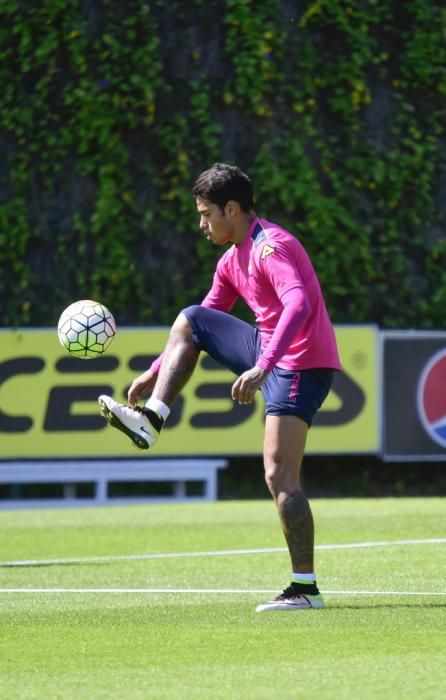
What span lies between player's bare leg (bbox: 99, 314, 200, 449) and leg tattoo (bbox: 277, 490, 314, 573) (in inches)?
29.2

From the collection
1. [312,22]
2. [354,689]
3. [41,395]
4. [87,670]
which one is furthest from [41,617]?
[312,22]

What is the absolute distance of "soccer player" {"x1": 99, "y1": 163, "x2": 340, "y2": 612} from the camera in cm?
817

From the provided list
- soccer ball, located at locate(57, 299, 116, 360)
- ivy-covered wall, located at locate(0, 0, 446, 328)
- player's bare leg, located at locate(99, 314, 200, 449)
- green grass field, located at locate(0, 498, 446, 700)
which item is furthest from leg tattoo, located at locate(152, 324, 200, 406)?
ivy-covered wall, located at locate(0, 0, 446, 328)

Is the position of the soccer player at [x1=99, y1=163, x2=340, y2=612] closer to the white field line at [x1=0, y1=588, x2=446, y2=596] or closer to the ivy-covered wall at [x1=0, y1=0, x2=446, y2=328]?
the white field line at [x1=0, y1=588, x2=446, y2=596]

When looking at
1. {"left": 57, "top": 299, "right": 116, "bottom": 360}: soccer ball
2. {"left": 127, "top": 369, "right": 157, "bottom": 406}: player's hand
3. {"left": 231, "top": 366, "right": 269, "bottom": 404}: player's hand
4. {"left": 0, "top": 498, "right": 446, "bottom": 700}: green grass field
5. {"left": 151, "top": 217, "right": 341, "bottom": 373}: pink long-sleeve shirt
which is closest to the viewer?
{"left": 0, "top": 498, "right": 446, "bottom": 700}: green grass field

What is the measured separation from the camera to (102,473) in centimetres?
1819

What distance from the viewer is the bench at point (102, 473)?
18.0 m

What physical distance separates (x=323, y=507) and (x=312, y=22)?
6326 mm

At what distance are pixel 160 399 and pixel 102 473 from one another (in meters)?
10.0

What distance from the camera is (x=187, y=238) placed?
19391mm

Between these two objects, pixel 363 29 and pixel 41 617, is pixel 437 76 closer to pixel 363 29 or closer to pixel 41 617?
pixel 363 29

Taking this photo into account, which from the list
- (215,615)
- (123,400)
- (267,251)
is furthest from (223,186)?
(123,400)

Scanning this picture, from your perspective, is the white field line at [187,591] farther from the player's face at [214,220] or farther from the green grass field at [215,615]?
the player's face at [214,220]

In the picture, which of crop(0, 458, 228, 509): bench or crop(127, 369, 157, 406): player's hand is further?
crop(0, 458, 228, 509): bench
